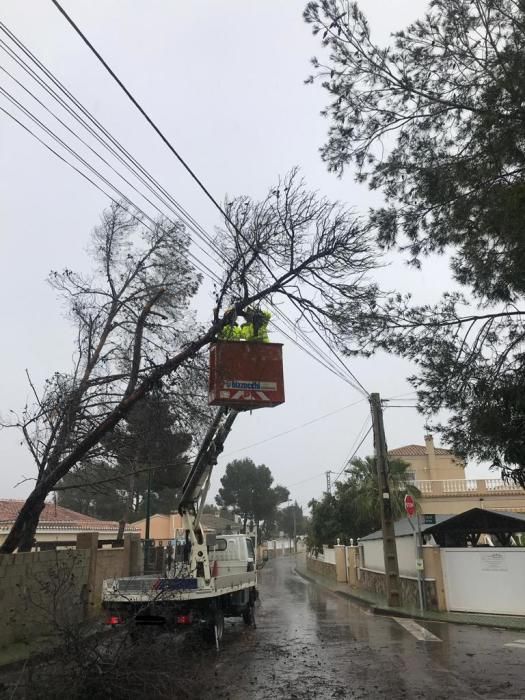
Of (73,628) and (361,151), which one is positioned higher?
(361,151)

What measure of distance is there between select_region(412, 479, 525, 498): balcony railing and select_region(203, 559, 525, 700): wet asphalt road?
15550mm

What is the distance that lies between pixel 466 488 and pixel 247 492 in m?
62.7

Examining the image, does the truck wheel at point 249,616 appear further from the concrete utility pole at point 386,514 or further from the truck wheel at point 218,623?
the concrete utility pole at point 386,514

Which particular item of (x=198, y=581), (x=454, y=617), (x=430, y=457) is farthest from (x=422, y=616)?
(x=430, y=457)

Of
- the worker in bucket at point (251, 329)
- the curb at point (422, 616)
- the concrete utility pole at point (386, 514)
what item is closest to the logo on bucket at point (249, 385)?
the worker in bucket at point (251, 329)

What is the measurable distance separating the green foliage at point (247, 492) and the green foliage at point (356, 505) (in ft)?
156

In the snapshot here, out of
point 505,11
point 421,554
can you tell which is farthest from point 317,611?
point 505,11

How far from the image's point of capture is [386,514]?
1912 centimetres

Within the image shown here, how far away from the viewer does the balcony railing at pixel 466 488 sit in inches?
1167

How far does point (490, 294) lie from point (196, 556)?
293 inches

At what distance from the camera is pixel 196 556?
1165cm

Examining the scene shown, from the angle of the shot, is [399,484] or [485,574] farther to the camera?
[399,484]

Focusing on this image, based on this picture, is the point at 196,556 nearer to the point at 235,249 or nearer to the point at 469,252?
the point at 235,249

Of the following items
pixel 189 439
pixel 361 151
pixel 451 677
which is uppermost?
pixel 361 151
